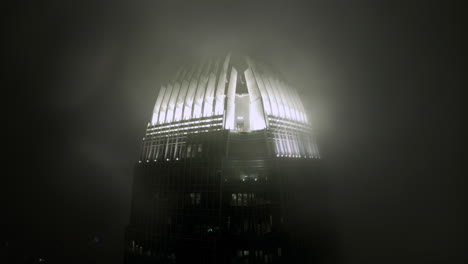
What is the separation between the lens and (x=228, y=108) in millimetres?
49219

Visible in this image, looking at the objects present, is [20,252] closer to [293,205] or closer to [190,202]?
[190,202]

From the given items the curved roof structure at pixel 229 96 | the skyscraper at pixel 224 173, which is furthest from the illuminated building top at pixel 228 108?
the skyscraper at pixel 224 173

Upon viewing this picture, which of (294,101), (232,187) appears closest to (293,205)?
(232,187)

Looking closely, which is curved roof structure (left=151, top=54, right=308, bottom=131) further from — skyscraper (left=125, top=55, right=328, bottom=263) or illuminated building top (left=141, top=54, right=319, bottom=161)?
skyscraper (left=125, top=55, right=328, bottom=263)

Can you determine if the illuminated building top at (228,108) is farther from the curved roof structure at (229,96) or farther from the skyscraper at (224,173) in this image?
the skyscraper at (224,173)

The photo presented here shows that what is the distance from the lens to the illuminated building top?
49281mm

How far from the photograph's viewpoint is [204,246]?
43.5 m

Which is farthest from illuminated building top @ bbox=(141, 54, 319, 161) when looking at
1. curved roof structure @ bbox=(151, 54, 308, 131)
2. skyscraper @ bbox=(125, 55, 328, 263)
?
skyscraper @ bbox=(125, 55, 328, 263)

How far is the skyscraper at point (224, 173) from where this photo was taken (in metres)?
43.9

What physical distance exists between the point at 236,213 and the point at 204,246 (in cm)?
708

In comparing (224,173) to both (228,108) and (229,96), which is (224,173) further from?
(229,96)

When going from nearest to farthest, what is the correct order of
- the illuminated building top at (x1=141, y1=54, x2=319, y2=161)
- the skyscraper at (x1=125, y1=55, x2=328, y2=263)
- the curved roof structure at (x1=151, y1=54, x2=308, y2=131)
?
the skyscraper at (x1=125, y1=55, x2=328, y2=263) → the illuminated building top at (x1=141, y1=54, x2=319, y2=161) → the curved roof structure at (x1=151, y1=54, x2=308, y2=131)

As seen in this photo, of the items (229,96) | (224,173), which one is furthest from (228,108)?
(224,173)

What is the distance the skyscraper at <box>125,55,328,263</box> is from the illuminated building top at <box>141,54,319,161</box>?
0.66 feet
